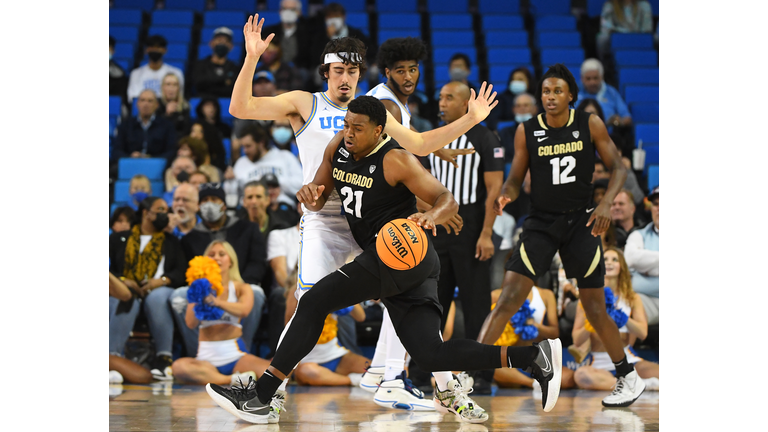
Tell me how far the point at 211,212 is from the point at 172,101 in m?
2.67

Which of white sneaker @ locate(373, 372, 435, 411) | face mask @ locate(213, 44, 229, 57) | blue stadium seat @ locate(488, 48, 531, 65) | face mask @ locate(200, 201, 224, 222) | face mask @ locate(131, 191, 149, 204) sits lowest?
white sneaker @ locate(373, 372, 435, 411)

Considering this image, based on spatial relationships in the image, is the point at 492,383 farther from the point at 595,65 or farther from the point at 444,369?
the point at 595,65

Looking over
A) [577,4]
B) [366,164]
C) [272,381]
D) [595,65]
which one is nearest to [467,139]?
[366,164]

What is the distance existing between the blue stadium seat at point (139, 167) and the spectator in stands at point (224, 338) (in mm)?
2362

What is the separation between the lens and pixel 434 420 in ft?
13.8

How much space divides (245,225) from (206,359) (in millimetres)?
1235

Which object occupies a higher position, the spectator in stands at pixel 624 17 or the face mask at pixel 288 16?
the spectator in stands at pixel 624 17

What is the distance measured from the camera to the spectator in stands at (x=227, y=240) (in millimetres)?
6016

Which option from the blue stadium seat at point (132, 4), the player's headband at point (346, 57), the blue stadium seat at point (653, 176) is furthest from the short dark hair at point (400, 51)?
the blue stadium seat at point (132, 4)

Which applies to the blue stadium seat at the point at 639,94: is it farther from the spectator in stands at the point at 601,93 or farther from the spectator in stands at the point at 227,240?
the spectator in stands at the point at 227,240

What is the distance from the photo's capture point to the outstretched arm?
12.5ft

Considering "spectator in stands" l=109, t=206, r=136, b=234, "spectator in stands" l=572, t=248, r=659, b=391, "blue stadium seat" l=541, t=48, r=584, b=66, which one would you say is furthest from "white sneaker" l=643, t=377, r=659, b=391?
"blue stadium seat" l=541, t=48, r=584, b=66

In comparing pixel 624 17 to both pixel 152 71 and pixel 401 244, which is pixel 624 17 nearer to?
pixel 152 71

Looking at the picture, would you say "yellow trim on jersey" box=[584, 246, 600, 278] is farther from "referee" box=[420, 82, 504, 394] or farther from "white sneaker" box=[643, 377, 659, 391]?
"white sneaker" box=[643, 377, 659, 391]
